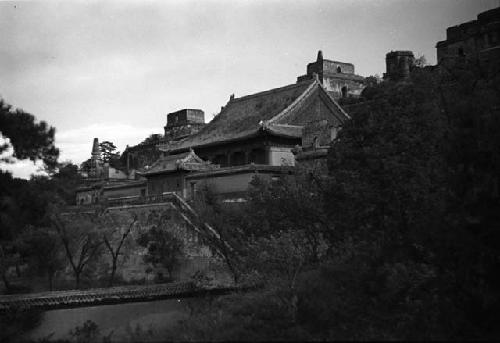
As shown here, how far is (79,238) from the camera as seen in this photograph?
23.2 m

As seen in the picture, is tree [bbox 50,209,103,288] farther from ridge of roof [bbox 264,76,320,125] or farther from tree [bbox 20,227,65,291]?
ridge of roof [bbox 264,76,320,125]

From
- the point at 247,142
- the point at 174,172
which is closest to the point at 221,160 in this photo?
the point at 247,142

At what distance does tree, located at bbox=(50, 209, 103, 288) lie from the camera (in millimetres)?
21672

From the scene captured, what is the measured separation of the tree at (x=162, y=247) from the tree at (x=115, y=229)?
1.41m

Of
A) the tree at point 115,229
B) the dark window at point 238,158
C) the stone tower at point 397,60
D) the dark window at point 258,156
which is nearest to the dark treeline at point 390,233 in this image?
the tree at point 115,229

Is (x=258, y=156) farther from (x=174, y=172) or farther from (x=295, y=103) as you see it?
(x=174, y=172)

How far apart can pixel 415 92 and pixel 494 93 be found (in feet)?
9.59

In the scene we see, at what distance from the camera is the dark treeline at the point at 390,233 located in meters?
8.55

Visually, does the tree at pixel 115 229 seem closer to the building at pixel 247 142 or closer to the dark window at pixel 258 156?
the building at pixel 247 142

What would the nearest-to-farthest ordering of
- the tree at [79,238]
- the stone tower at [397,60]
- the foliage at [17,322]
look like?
1. the foliage at [17,322]
2. the tree at [79,238]
3. the stone tower at [397,60]

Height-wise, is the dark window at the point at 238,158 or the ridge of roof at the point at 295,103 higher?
the ridge of roof at the point at 295,103

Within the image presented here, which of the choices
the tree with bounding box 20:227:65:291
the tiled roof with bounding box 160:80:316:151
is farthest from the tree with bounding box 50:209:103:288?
the tiled roof with bounding box 160:80:316:151

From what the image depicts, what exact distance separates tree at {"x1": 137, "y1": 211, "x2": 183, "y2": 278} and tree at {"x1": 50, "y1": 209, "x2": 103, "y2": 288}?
2299mm

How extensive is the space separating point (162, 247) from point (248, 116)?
10665 millimetres
